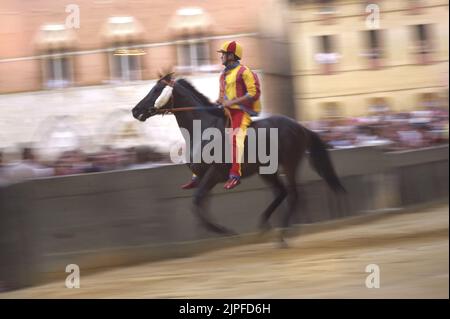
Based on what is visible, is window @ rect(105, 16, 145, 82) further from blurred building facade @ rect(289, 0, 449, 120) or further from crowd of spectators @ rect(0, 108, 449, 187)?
blurred building facade @ rect(289, 0, 449, 120)

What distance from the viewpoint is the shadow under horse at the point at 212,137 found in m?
9.74

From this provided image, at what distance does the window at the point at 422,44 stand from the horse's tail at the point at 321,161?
378 centimetres

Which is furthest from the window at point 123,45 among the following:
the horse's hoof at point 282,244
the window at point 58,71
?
the horse's hoof at point 282,244

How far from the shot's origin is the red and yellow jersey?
384 inches

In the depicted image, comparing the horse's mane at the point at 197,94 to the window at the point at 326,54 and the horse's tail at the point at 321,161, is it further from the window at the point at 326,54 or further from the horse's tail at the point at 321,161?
the window at the point at 326,54

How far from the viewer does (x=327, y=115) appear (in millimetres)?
12945

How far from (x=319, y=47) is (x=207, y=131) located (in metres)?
5.02

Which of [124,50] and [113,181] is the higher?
[124,50]

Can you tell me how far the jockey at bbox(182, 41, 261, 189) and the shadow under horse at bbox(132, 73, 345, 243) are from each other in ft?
0.28

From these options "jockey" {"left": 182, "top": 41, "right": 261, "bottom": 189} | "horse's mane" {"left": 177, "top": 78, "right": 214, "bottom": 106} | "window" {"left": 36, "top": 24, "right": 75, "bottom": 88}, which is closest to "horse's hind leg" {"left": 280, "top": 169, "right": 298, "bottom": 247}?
"jockey" {"left": 182, "top": 41, "right": 261, "bottom": 189}

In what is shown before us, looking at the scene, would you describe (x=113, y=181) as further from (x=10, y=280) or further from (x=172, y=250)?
(x=10, y=280)

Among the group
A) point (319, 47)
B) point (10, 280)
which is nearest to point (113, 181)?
point (10, 280)
